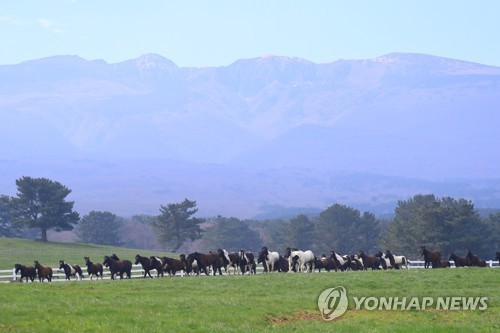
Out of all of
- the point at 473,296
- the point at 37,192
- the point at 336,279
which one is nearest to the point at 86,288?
the point at 336,279

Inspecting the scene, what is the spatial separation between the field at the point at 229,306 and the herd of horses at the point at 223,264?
33.9ft

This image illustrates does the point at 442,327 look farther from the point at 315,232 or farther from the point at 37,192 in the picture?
the point at 315,232

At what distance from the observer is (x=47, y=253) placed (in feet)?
316

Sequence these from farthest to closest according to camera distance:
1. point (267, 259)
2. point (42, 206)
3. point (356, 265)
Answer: point (42, 206), point (356, 265), point (267, 259)

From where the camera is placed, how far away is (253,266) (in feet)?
193

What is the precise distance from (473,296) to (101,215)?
134 m

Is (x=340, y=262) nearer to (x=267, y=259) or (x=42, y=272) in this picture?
(x=267, y=259)

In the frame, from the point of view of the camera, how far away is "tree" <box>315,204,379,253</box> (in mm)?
141125

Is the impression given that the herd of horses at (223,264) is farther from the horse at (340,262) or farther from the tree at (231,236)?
the tree at (231,236)

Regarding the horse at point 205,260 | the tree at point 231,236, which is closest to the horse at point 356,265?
the horse at point 205,260

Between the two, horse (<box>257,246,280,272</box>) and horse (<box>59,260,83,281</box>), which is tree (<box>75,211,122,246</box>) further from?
horse (<box>257,246,280,272</box>)

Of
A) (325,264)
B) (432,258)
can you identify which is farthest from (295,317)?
(432,258)

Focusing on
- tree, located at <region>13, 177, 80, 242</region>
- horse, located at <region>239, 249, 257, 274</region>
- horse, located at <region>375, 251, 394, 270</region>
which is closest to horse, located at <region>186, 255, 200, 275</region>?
horse, located at <region>239, 249, 257, 274</region>

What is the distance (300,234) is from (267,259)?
87.9m
